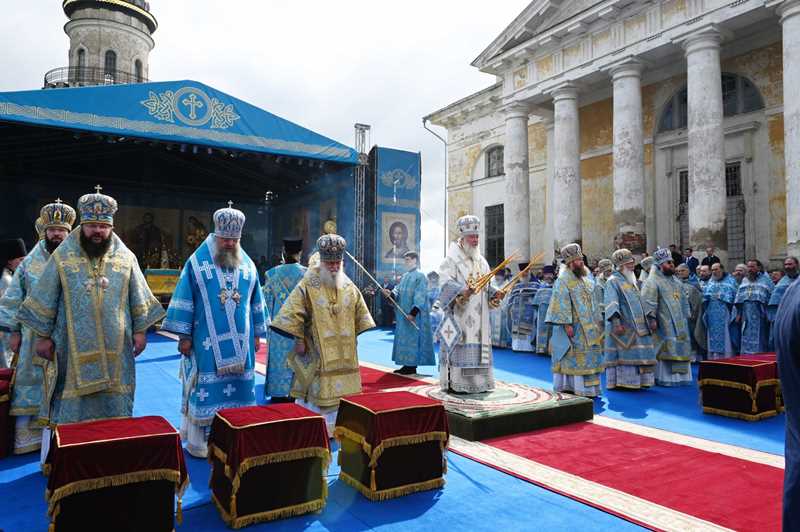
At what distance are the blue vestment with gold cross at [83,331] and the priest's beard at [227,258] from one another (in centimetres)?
74

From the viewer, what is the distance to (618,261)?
796cm

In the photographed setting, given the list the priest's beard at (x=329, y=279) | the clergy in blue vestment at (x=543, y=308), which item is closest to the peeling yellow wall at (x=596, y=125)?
the clergy in blue vestment at (x=543, y=308)

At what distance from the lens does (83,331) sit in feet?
13.2

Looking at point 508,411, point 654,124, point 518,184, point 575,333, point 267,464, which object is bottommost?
point 508,411

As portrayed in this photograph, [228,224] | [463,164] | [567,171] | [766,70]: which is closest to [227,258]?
[228,224]

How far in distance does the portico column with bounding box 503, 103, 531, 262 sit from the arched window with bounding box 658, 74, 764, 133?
429 centimetres

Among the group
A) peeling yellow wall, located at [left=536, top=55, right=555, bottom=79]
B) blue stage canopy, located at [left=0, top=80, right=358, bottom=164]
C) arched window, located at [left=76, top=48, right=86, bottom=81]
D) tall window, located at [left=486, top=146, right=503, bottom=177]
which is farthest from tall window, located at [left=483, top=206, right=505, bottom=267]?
arched window, located at [left=76, top=48, right=86, bottom=81]

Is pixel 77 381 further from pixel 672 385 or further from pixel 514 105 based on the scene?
pixel 514 105

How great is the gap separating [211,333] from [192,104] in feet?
32.5

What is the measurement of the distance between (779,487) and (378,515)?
9.11 feet

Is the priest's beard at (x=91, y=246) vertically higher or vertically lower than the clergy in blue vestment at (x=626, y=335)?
higher

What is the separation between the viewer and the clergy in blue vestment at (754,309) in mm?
9352

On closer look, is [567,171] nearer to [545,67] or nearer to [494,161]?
[545,67]

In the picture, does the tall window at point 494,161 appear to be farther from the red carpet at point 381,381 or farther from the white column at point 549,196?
the red carpet at point 381,381
